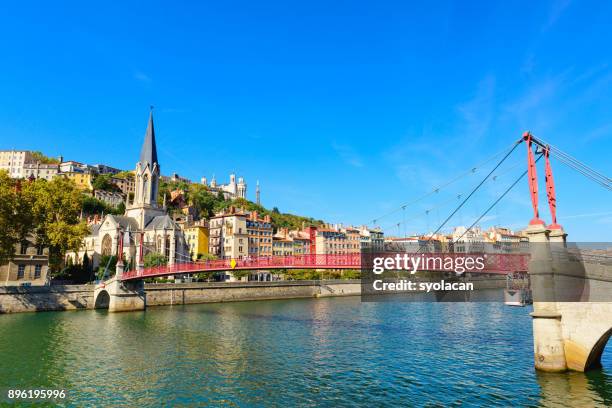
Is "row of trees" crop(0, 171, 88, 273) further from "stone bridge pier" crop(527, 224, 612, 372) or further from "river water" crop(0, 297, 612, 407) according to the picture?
"stone bridge pier" crop(527, 224, 612, 372)

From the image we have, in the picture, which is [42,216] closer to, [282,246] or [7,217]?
[7,217]

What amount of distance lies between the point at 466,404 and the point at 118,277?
3754cm

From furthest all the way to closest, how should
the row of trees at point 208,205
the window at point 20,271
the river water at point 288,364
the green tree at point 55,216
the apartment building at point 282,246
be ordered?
the row of trees at point 208,205
the apartment building at point 282,246
the window at point 20,271
the green tree at point 55,216
the river water at point 288,364

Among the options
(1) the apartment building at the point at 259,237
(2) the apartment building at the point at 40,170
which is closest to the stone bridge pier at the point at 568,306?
(1) the apartment building at the point at 259,237

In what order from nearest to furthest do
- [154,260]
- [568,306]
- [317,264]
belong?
1. [568,306]
2. [317,264]
3. [154,260]

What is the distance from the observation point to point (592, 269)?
16.7m

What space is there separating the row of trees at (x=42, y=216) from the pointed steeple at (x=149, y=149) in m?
32.9

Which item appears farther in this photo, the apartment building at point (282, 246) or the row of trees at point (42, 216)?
the apartment building at point (282, 246)

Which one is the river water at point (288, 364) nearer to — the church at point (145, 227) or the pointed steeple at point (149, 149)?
the church at point (145, 227)

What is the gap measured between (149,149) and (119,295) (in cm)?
4263

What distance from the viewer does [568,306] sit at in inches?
656

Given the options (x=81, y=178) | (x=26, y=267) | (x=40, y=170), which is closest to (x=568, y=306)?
(x=26, y=267)

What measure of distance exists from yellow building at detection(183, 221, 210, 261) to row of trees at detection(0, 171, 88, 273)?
38889mm

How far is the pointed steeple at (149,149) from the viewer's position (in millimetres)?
78562
